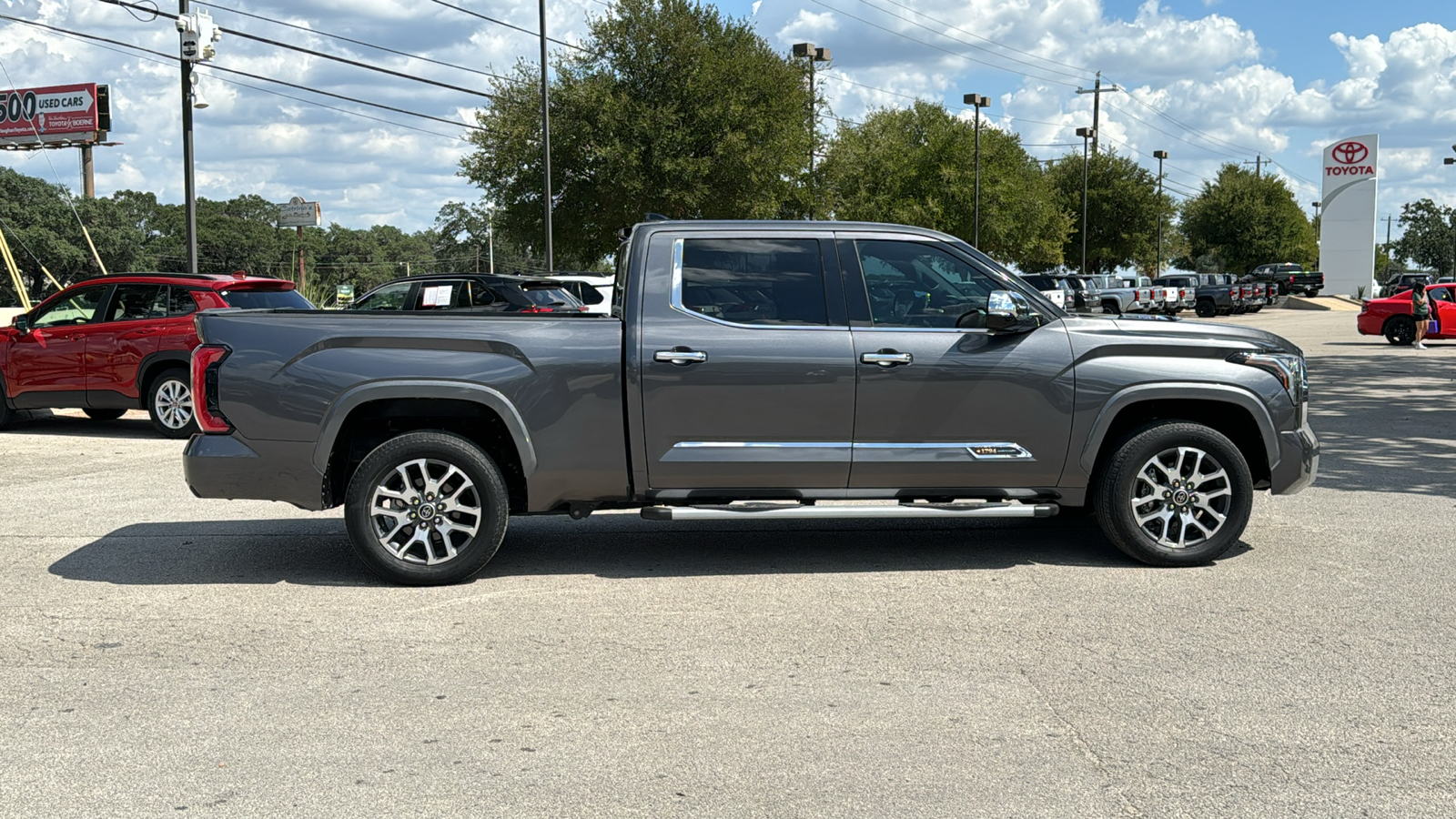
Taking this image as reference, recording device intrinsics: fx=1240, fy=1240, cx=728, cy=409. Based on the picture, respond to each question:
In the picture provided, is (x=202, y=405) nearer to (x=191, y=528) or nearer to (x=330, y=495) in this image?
(x=330, y=495)

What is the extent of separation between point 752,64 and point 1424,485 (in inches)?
1141

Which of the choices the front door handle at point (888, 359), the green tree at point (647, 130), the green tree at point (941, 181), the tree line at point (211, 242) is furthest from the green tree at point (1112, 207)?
the front door handle at point (888, 359)

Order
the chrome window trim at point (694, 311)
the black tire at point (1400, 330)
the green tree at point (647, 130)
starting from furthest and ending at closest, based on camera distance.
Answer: the green tree at point (647, 130), the black tire at point (1400, 330), the chrome window trim at point (694, 311)

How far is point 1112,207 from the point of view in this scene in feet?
259

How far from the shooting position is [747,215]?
36.1 meters

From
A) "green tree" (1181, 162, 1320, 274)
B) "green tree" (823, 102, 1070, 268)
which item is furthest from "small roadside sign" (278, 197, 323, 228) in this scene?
"green tree" (1181, 162, 1320, 274)

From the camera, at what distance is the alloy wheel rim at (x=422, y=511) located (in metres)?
6.48

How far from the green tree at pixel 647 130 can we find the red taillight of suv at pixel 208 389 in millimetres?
28467

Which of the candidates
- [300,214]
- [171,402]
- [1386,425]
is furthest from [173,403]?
[300,214]

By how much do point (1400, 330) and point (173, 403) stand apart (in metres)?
26.9

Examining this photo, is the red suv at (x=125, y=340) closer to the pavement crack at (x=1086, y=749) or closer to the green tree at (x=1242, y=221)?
the pavement crack at (x=1086, y=749)

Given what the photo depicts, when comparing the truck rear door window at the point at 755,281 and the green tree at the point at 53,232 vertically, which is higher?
the green tree at the point at 53,232

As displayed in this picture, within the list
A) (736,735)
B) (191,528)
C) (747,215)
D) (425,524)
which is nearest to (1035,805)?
(736,735)

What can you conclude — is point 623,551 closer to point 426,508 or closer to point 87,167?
point 426,508
